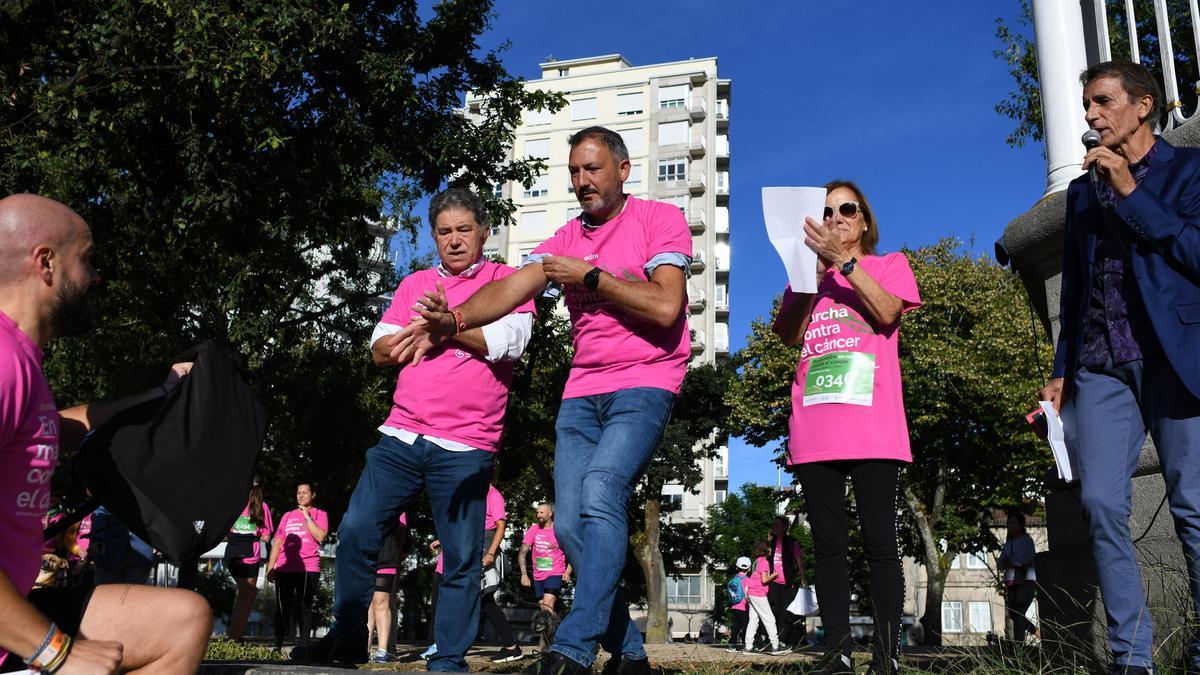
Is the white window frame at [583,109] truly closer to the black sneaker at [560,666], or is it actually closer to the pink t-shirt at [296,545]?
the pink t-shirt at [296,545]

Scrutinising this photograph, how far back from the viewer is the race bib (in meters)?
4.65

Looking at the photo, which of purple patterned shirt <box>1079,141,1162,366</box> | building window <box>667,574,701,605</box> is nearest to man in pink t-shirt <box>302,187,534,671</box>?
purple patterned shirt <box>1079,141,1162,366</box>

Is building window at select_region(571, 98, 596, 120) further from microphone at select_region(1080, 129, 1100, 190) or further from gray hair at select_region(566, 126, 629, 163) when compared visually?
microphone at select_region(1080, 129, 1100, 190)

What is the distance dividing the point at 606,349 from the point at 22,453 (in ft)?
7.70

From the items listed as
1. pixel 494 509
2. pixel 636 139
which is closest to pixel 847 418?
pixel 494 509

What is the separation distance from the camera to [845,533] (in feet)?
15.5

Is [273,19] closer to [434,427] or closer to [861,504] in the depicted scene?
[434,427]

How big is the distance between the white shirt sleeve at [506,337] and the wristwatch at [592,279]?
79cm

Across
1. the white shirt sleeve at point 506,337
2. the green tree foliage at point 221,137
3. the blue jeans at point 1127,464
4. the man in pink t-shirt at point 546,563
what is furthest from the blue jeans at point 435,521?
the man in pink t-shirt at point 546,563

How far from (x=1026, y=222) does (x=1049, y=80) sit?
105 centimetres

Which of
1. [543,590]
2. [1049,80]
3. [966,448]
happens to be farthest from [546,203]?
[1049,80]

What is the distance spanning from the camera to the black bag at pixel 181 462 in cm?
289

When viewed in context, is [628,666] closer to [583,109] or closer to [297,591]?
[297,591]

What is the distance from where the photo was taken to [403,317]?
205 inches
